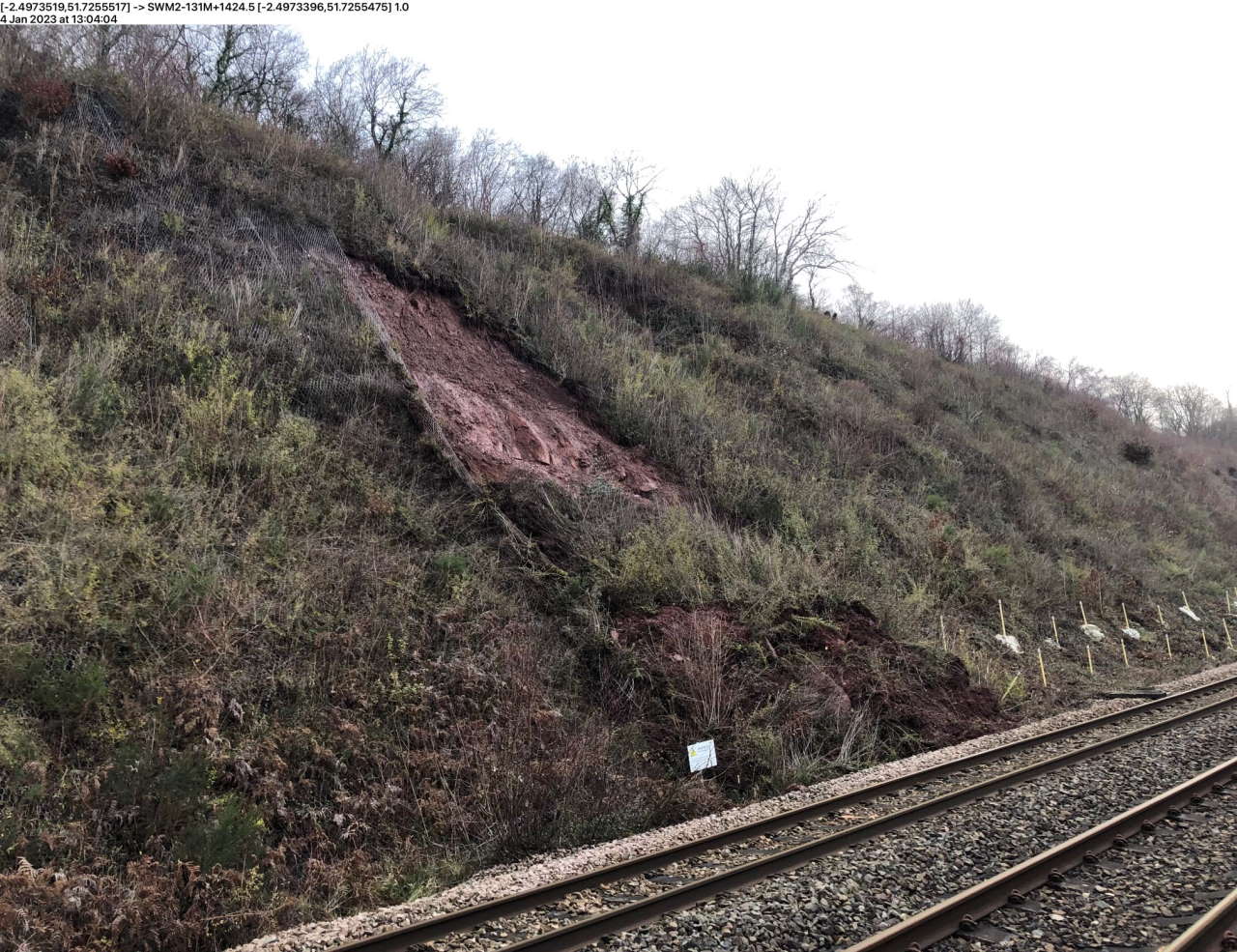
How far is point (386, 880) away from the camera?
582 cm

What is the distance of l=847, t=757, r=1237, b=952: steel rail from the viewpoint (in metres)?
4.61

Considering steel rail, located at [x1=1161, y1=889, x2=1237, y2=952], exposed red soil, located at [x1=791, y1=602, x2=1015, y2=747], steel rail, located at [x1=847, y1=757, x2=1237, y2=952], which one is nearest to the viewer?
steel rail, located at [x1=1161, y1=889, x2=1237, y2=952]

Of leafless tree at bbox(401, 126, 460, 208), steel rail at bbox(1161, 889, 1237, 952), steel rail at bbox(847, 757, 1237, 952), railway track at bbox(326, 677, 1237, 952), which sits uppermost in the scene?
leafless tree at bbox(401, 126, 460, 208)

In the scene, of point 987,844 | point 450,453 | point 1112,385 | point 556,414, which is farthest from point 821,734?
point 1112,385

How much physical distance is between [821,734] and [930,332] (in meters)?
33.8

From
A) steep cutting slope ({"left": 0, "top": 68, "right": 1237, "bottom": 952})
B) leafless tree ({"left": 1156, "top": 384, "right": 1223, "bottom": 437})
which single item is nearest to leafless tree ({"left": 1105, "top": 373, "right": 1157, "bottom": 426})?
leafless tree ({"left": 1156, "top": 384, "right": 1223, "bottom": 437})

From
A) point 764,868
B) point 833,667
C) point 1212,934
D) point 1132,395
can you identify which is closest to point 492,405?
point 833,667

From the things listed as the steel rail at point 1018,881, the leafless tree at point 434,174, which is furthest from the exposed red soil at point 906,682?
the leafless tree at point 434,174

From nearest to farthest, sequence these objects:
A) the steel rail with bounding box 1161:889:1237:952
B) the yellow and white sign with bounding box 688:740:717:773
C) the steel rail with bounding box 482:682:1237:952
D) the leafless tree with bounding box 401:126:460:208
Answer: the steel rail with bounding box 1161:889:1237:952, the steel rail with bounding box 482:682:1237:952, the yellow and white sign with bounding box 688:740:717:773, the leafless tree with bounding box 401:126:460:208

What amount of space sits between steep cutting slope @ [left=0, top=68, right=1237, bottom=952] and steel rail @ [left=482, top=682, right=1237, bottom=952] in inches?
67.3

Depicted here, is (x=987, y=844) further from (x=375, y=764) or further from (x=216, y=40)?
(x=216, y=40)

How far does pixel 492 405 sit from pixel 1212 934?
1126cm

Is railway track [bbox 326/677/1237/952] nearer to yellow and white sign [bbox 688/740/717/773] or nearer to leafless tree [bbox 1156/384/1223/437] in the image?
yellow and white sign [bbox 688/740/717/773]

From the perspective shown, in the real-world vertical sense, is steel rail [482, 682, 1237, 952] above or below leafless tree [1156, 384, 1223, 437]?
below
